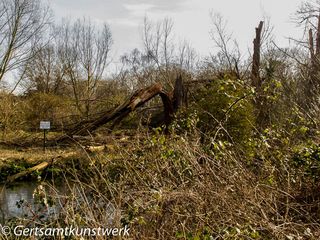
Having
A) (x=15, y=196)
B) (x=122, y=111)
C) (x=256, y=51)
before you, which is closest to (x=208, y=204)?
(x=15, y=196)

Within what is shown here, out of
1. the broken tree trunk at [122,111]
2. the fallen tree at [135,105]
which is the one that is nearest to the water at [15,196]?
the fallen tree at [135,105]

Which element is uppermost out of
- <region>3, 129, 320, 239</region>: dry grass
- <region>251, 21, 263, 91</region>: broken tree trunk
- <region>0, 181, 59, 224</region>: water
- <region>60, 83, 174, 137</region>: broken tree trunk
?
<region>251, 21, 263, 91</region>: broken tree trunk

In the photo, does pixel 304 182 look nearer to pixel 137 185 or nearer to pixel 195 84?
pixel 137 185

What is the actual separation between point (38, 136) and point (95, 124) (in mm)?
6914

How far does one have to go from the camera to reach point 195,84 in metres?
17.3

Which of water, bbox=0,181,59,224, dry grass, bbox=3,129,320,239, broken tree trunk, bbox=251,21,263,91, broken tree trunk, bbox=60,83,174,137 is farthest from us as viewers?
broken tree trunk, bbox=251,21,263,91

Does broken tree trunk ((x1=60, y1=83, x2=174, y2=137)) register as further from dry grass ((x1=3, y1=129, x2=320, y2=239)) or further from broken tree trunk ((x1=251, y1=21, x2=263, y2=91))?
dry grass ((x1=3, y1=129, x2=320, y2=239))

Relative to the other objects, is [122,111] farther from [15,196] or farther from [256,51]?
[256,51]

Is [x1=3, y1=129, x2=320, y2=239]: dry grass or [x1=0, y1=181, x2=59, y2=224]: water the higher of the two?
[x1=3, y1=129, x2=320, y2=239]: dry grass

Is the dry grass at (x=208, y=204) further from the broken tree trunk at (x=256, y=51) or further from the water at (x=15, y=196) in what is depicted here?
the broken tree trunk at (x=256, y=51)

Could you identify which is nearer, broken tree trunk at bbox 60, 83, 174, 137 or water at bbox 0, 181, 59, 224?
water at bbox 0, 181, 59, 224

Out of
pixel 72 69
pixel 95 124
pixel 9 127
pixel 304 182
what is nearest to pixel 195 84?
pixel 95 124

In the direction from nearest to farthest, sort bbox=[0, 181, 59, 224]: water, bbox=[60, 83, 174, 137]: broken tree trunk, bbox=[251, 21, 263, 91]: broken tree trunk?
1. bbox=[0, 181, 59, 224]: water
2. bbox=[60, 83, 174, 137]: broken tree trunk
3. bbox=[251, 21, 263, 91]: broken tree trunk

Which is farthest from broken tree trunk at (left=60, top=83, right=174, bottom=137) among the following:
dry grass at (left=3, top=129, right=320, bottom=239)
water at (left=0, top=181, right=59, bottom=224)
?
dry grass at (left=3, top=129, right=320, bottom=239)
